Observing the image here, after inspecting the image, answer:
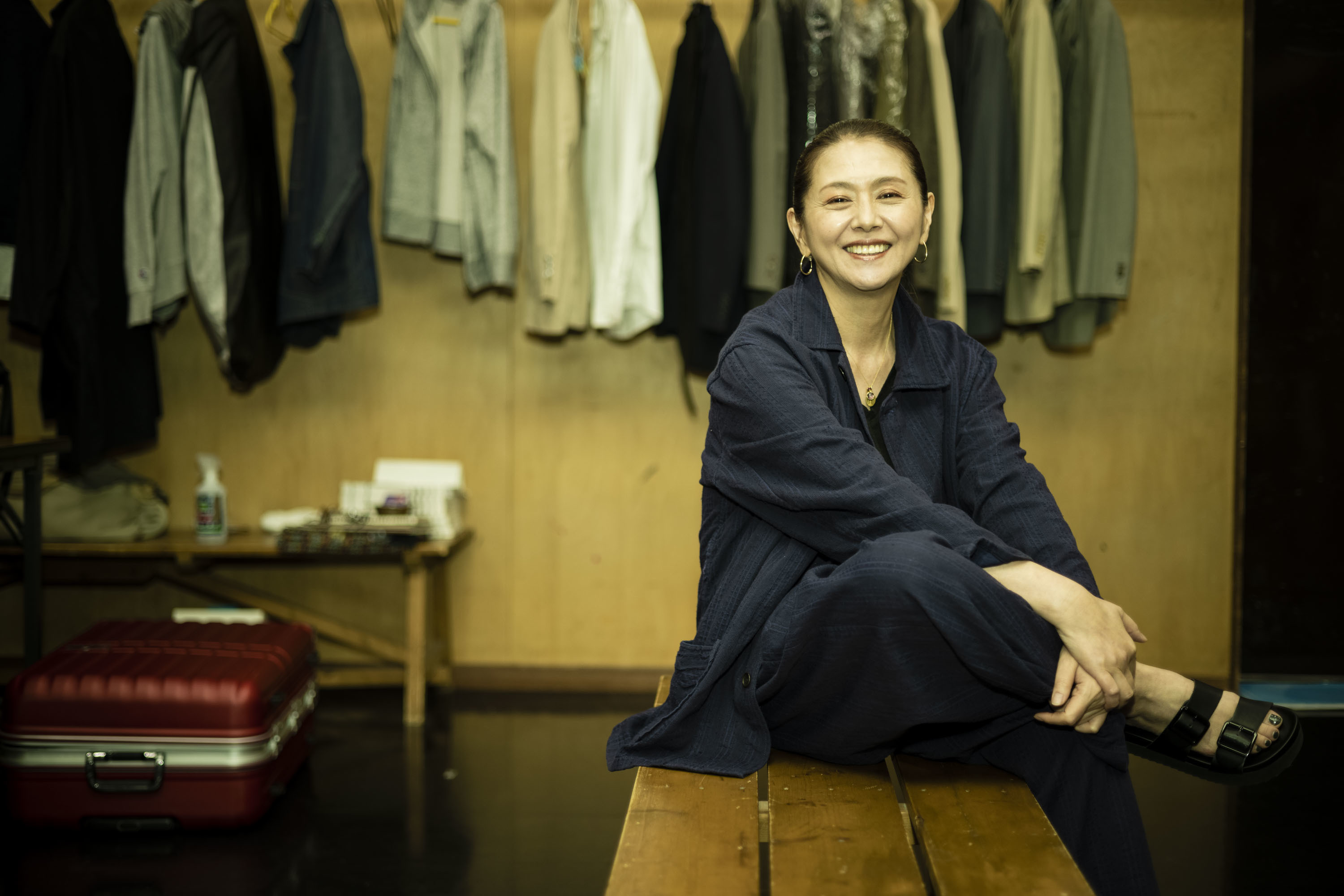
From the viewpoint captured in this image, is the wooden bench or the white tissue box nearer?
the wooden bench

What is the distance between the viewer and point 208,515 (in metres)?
3.07

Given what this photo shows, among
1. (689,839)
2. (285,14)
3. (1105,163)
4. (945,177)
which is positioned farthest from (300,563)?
(1105,163)

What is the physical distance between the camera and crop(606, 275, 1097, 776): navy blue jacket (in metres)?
1.34

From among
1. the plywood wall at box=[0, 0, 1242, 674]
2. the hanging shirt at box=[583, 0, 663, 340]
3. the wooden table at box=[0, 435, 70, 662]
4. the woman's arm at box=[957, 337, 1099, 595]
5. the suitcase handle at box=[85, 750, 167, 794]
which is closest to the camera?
the woman's arm at box=[957, 337, 1099, 595]

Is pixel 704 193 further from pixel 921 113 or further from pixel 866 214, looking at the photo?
pixel 866 214

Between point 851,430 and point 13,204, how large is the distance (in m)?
2.63

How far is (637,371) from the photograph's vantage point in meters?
3.37

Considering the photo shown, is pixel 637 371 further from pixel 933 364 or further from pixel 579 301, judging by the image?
pixel 933 364

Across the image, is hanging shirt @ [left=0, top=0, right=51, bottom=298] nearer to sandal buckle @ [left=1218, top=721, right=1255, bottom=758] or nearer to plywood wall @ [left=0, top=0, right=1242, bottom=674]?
plywood wall @ [left=0, top=0, right=1242, bottom=674]

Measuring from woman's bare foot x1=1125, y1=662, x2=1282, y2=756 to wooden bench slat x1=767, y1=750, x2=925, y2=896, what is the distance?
15.7 inches

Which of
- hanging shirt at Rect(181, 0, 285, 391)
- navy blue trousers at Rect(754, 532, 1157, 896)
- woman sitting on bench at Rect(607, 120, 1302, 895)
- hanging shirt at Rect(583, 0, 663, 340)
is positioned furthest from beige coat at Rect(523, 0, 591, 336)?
navy blue trousers at Rect(754, 532, 1157, 896)

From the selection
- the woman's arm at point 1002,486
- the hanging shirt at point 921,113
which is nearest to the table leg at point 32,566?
the woman's arm at point 1002,486

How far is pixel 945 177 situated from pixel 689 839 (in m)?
2.20

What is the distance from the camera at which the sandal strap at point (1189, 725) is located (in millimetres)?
1489
